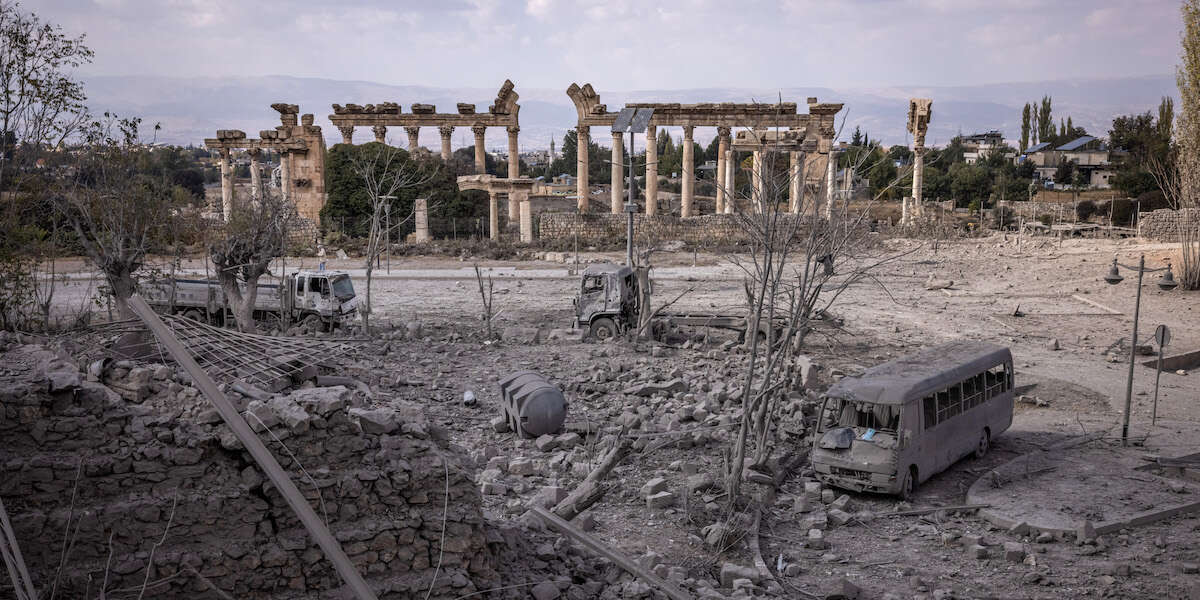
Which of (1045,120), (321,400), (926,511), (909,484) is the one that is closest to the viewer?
(321,400)

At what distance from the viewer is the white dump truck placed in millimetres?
21219

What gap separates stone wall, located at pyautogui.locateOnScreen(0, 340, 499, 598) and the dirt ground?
251 cm

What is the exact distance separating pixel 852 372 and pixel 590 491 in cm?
883

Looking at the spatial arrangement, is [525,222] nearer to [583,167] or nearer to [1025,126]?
[583,167]

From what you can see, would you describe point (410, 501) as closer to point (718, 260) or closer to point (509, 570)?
point (509, 570)

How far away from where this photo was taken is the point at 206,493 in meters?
7.39

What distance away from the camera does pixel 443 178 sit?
4791 cm

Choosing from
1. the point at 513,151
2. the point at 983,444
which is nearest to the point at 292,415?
the point at 983,444

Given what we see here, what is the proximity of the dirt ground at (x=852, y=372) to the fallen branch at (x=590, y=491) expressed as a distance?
0.61 feet

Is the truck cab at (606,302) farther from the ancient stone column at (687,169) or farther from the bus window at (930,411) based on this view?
the ancient stone column at (687,169)

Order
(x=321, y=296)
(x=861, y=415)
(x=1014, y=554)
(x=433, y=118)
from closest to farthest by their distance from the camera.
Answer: (x=1014, y=554) < (x=861, y=415) < (x=321, y=296) < (x=433, y=118)

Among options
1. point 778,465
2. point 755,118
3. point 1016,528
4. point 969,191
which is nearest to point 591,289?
point 778,465

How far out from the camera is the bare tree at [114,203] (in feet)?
58.4

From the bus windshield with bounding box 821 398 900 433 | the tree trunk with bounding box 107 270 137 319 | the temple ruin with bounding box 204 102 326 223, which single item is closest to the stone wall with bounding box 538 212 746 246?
the temple ruin with bounding box 204 102 326 223
